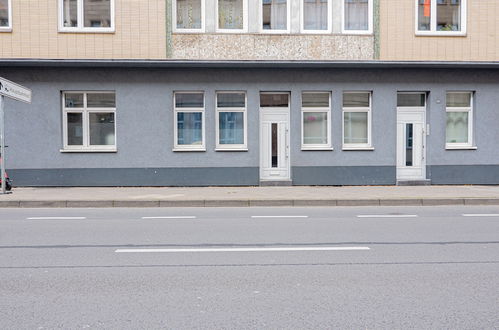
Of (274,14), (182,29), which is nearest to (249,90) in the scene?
(274,14)

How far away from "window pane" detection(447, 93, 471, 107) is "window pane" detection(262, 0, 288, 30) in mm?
6271

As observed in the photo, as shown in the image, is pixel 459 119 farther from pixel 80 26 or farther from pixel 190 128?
pixel 80 26

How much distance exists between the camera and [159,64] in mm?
16016

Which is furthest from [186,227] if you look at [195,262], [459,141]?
[459,141]

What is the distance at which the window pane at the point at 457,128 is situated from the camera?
57.0ft

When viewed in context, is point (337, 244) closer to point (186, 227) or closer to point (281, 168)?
point (186, 227)

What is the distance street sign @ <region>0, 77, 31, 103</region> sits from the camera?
13.4 meters

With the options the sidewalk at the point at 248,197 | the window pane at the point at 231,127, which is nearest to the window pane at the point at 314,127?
the window pane at the point at 231,127

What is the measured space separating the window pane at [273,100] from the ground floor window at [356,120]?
2035 mm

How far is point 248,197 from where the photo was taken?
514 inches

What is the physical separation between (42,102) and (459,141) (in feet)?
46.5

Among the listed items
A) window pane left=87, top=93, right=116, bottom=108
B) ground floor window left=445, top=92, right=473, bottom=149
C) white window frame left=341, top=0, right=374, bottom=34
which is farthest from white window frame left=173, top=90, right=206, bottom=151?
ground floor window left=445, top=92, right=473, bottom=149

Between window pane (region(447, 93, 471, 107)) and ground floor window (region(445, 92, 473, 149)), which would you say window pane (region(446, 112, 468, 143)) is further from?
window pane (region(447, 93, 471, 107))

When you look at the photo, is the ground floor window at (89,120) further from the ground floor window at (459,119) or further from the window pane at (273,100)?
the ground floor window at (459,119)
